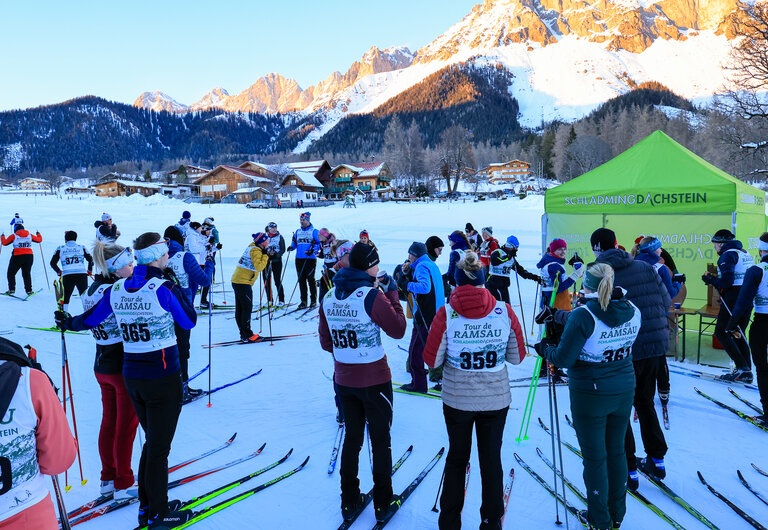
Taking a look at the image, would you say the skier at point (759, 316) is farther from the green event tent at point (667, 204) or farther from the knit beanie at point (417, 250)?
the knit beanie at point (417, 250)

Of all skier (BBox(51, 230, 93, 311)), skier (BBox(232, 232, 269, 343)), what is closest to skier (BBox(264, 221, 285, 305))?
skier (BBox(232, 232, 269, 343))

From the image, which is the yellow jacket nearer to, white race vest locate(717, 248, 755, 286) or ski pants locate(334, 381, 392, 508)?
ski pants locate(334, 381, 392, 508)

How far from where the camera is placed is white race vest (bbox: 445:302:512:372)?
2.67 meters

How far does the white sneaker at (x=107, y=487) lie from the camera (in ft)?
10.9

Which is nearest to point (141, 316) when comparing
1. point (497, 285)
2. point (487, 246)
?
point (497, 285)

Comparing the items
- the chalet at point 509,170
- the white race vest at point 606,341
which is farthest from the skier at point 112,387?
the chalet at point 509,170

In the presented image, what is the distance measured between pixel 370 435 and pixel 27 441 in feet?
6.34

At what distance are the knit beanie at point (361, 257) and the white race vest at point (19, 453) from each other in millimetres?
1852

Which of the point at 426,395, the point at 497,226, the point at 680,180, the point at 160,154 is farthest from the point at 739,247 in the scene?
the point at 160,154

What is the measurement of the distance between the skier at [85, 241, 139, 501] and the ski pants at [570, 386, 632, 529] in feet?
10.7

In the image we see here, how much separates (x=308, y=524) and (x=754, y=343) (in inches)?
189

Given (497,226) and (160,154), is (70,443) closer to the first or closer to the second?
(497,226)

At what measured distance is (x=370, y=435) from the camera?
9.73 ft

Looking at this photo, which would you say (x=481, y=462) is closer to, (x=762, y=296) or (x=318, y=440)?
(x=318, y=440)
